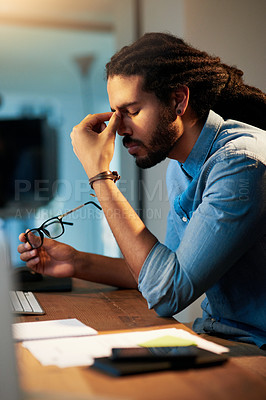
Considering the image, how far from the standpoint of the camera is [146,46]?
139cm

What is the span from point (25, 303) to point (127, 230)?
34cm

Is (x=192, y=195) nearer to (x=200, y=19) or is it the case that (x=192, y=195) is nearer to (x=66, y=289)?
(x=66, y=289)

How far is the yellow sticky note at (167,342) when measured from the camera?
0.82 metres

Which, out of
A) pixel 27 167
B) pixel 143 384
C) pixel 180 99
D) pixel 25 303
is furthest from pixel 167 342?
pixel 27 167

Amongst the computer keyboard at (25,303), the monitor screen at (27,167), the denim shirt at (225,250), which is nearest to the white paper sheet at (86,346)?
the denim shirt at (225,250)

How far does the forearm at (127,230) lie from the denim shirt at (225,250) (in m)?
0.02

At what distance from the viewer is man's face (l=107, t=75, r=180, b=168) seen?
1.34 m

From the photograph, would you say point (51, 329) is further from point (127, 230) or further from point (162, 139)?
point (162, 139)

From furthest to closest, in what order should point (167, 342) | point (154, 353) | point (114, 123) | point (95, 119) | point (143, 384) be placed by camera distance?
1. point (95, 119)
2. point (114, 123)
3. point (167, 342)
4. point (154, 353)
5. point (143, 384)

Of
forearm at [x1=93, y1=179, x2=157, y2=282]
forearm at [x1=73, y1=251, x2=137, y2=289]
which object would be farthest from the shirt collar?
forearm at [x1=73, y1=251, x2=137, y2=289]

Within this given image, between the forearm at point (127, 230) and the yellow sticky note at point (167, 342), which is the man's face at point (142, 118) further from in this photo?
the yellow sticky note at point (167, 342)

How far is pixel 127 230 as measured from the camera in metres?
1.16

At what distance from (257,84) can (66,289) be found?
1.37 metres

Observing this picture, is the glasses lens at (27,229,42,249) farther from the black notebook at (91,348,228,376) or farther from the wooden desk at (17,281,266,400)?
the black notebook at (91,348,228,376)
